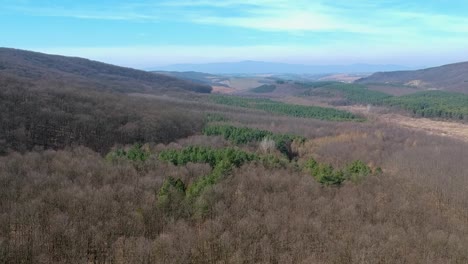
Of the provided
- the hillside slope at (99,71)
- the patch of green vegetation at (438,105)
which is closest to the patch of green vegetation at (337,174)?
the patch of green vegetation at (438,105)

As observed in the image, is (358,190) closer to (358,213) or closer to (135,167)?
(358,213)

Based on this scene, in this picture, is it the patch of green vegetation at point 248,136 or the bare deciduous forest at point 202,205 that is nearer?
the bare deciduous forest at point 202,205

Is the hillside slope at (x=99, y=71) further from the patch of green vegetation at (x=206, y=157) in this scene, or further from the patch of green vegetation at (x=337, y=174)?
the patch of green vegetation at (x=337, y=174)

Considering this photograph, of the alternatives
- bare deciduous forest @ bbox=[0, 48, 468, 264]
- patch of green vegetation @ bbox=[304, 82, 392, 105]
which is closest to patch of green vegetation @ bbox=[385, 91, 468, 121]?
patch of green vegetation @ bbox=[304, 82, 392, 105]

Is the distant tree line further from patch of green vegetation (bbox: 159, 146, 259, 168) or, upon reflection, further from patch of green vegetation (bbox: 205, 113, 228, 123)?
patch of green vegetation (bbox: 159, 146, 259, 168)

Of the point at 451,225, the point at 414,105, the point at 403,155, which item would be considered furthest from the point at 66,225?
the point at 414,105

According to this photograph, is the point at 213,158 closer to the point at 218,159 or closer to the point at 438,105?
the point at 218,159
